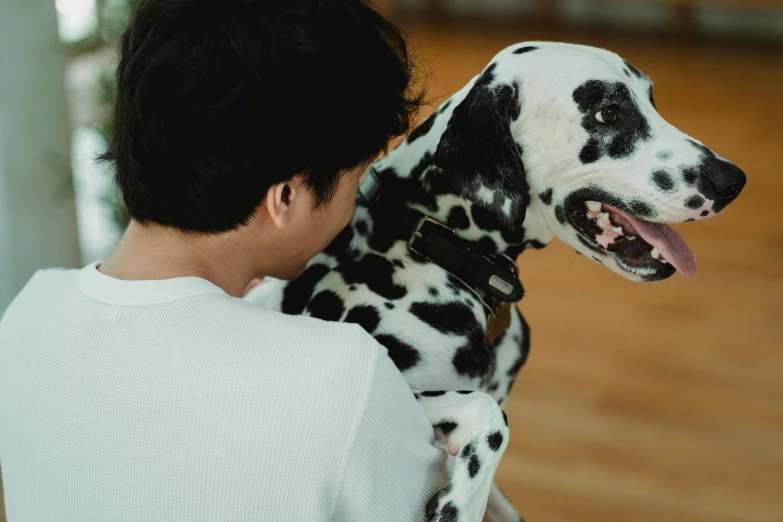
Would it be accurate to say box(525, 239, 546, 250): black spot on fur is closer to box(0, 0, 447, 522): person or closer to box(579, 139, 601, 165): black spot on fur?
box(579, 139, 601, 165): black spot on fur

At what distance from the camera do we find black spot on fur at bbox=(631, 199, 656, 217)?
1550mm

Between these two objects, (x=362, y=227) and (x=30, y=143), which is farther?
(x=30, y=143)

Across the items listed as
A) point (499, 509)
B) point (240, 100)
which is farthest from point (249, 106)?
point (499, 509)

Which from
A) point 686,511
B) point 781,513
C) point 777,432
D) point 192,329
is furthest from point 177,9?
point 777,432

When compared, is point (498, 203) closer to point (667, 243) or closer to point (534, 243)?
point (534, 243)

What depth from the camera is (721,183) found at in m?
1.54

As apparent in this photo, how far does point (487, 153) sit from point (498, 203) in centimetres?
9

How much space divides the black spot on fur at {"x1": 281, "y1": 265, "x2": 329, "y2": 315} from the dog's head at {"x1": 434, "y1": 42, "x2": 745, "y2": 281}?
0.31m

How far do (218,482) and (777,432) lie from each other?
2.50 metres

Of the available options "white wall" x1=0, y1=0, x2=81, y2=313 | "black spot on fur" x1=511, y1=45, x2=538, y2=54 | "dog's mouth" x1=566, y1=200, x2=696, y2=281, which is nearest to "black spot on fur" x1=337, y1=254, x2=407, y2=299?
"dog's mouth" x1=566, y1=200, x2=696, y2=281

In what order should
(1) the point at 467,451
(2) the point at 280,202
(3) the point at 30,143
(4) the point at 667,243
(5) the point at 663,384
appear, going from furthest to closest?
(5) the point at 663,384 → (3) the point at 30,143 → (4) the point at 667,243 → (1) the point at 467,451 → (2) the point at 280,202

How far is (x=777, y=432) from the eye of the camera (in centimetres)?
295

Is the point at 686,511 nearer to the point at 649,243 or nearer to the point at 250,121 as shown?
the point at 649,243

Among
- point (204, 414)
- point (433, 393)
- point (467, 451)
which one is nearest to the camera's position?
point (204, 414)
